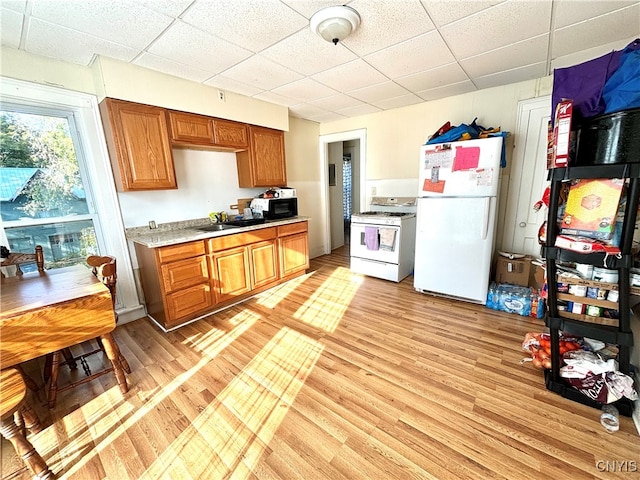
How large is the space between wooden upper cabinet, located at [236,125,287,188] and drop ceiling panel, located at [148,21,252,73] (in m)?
0.99

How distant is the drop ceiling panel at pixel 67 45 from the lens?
174cm

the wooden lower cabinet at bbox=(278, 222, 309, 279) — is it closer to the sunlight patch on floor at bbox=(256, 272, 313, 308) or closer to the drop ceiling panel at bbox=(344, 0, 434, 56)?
the sunlight patch on floor at bbox=(256, 272, 313, 308)

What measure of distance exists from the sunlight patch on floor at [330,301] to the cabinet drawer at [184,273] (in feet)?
3.52

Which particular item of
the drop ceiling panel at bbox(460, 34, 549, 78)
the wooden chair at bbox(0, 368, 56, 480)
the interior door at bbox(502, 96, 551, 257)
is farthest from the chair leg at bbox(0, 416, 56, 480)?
the interior door at bbox(502, 96, 551, 257)

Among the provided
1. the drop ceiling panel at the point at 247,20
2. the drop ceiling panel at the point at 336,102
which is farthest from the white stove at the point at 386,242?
the drop ceiling panel at the point at 247,20

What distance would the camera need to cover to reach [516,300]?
260 cm

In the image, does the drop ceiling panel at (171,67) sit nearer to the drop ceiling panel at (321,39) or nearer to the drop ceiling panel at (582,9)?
the drop ceiling panel at (321,39)

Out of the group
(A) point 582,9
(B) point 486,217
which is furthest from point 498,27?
(B) point 486,217

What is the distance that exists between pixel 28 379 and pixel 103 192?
159 cm

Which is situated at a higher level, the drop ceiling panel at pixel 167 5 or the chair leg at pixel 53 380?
the drop ceiling panel at pixel 167 5

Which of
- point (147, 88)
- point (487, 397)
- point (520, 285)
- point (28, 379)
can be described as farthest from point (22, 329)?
point (520, 285)

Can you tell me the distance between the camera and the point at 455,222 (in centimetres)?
271

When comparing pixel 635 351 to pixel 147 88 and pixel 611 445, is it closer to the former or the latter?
pixel 611 445

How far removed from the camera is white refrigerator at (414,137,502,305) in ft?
8.23
